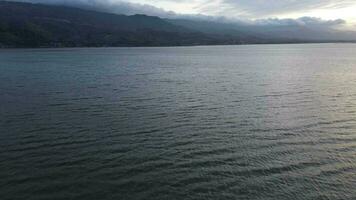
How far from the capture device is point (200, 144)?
1316 inches

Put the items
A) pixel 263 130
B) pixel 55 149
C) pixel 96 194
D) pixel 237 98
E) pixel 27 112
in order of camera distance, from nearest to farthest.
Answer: pixel 96 194, pixel 55 149, pixel 263 130, pixel 27 112, pixel 237 98

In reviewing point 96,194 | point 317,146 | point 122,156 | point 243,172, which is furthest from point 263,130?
point 96,194

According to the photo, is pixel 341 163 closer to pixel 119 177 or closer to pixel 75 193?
pixel 119 177

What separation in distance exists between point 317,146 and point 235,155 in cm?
995

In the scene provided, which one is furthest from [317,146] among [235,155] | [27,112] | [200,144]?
[27,112]

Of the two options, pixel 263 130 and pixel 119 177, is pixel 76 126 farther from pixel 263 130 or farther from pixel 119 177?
pixel 263 130

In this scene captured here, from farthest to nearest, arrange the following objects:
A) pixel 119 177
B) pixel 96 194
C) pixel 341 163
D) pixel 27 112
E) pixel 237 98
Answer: pixel 237 98
pixel 27 112
pixel 341 163
pixel 119 177
pixel 96 194

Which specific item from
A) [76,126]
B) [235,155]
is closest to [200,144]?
[235,155]

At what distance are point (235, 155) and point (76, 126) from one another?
21.1 meters

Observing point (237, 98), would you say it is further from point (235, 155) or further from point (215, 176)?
point (215, 176)

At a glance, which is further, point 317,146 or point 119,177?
point 317,146

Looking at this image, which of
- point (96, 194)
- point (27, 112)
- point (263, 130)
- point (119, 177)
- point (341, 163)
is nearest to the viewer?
point (96, 194)

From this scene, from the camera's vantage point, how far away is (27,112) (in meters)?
46.0

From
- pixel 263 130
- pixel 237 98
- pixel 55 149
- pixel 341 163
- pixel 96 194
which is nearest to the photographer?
pixel 96 194
